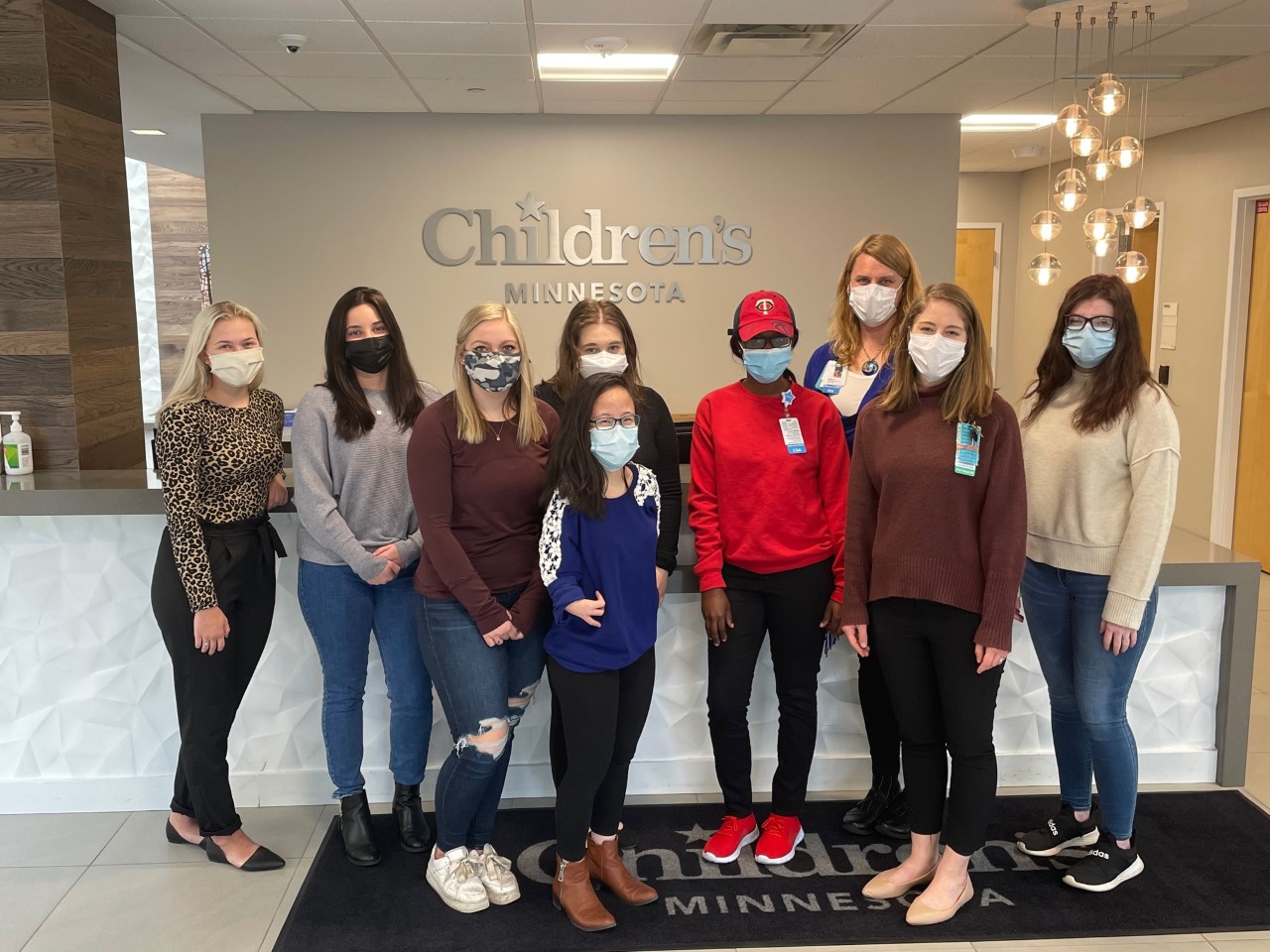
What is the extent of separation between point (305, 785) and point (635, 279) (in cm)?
431

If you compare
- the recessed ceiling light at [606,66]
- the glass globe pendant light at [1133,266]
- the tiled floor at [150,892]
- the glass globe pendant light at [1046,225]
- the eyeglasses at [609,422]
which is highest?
the recessed ceiling light at [606,66]

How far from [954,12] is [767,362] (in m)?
2.50

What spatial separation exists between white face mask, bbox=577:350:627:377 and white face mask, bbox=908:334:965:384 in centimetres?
71

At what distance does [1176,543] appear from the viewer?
3.37 m

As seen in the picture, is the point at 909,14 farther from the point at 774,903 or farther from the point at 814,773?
the point at 774,903

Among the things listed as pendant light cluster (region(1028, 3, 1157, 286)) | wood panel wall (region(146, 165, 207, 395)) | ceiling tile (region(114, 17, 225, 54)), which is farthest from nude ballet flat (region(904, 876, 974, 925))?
wood panel wall (region(146, 165, 207, 395))

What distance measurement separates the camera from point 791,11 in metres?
4.23

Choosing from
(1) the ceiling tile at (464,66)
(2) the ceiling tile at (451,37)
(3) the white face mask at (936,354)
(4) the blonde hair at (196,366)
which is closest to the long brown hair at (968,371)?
(3) the white face mask at (936,354)

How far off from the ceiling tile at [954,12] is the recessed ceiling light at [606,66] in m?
1.17

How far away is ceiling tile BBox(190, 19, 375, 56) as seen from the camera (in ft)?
14.4

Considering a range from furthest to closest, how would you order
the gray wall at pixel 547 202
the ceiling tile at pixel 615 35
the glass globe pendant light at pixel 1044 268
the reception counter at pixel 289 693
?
the gray wall at pixel 547 202 → the glass globe pendant light at pixel 1044 268 → the ceiling tile at pixel 615 35 → the reception counter at pixel 289 693

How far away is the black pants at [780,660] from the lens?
2633 mm

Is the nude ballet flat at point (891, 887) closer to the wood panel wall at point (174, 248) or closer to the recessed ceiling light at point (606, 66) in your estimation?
the recessed ceiling light at point (606, 66)

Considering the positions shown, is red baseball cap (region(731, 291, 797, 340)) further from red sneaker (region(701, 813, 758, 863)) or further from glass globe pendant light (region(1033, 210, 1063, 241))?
glass globe pendant light (region(1033, 210, 1063, 241))
